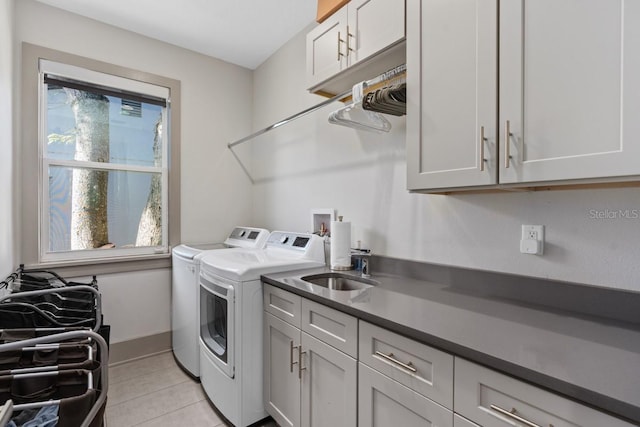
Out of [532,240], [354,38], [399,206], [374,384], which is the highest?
[354,38]

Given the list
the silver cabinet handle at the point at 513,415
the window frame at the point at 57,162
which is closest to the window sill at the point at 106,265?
the window frame at the point at 57,162

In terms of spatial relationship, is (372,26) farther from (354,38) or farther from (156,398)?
(156,398)

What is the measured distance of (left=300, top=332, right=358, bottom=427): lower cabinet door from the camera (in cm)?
127

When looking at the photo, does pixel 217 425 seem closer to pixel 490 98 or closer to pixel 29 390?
pixel 29 390

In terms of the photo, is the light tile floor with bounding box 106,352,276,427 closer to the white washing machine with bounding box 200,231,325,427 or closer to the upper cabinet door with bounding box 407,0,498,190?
the white washing machine with bounding box 200,231,325,427

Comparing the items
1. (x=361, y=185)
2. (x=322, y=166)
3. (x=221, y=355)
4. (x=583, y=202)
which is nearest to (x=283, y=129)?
(x=322, y=166)

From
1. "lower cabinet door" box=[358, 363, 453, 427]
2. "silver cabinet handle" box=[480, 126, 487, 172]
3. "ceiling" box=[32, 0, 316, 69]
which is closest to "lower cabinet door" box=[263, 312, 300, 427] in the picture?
"lower cabinet door" box=[358, 363, 453, 427]

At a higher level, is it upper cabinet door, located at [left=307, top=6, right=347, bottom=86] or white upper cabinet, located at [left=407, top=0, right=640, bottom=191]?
upper cabinet door, located at [left=307, top=6, right=347, bottom=86]

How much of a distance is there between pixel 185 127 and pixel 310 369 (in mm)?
2425

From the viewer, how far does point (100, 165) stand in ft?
8.41

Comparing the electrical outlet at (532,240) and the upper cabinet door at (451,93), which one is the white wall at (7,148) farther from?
the electrical outlet at (532,240)

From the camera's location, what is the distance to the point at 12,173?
2.08 m

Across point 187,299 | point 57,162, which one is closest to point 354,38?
point 187,299

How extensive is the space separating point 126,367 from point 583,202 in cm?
317
